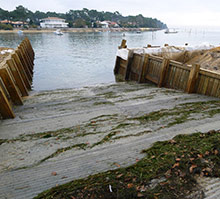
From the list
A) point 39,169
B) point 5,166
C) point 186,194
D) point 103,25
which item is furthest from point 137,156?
point 103,25

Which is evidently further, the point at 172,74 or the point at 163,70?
the point at 163,70

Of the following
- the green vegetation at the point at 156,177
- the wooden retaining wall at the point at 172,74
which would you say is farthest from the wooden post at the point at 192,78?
the green vegetation at the point at 156,177

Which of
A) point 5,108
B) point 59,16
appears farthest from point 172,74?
point 59,16

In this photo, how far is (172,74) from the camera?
393 inches

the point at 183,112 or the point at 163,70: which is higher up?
the point at 163,70

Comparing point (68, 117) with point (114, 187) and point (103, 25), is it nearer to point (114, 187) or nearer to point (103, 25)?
point (114, 187)

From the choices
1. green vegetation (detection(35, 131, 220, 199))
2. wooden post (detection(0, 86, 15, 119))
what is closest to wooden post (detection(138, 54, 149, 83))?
wooden post (detection(0, 86, 15, 119))

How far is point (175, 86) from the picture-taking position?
9.80 m

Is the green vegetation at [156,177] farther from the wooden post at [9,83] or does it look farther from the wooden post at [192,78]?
the wooden post at [9,83]

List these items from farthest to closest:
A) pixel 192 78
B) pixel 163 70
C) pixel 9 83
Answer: pixel 163 70
pixel 192 78
pixel 9 83

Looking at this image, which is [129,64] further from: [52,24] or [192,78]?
[52,24]

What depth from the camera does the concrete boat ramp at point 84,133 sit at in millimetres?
3605

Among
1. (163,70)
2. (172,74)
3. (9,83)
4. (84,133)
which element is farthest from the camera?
(163,70)

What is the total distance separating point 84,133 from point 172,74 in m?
6.69
